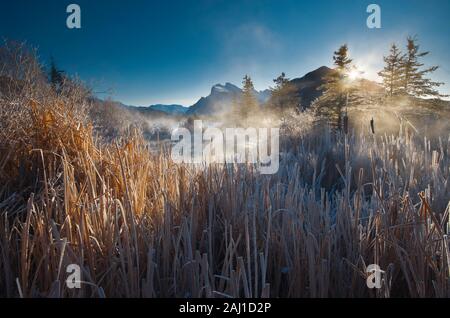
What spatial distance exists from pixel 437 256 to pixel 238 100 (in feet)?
111

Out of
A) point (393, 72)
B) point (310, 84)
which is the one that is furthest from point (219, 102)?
point (393, 72)

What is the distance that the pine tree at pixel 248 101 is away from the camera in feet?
96.0

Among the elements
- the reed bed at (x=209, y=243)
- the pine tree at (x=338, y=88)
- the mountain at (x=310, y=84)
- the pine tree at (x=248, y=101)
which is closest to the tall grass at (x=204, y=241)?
the reed bed at (x=209, y=243)

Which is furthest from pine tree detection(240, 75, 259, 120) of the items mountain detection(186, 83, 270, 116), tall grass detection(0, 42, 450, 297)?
tall grass detection(0, 42, 450, 297)

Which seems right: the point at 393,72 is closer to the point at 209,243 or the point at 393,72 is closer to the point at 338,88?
the point at 338,88

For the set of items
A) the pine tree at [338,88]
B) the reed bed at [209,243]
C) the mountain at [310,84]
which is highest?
the mountain at [310,84]

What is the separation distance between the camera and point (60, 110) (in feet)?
7.58

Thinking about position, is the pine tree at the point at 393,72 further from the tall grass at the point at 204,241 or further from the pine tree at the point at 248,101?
the tall grass at the point at 204,241

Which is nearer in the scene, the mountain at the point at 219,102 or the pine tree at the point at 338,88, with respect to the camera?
the pine tree at the point at 338,88

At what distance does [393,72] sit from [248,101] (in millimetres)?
14321

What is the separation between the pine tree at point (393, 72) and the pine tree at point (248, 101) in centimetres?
1327

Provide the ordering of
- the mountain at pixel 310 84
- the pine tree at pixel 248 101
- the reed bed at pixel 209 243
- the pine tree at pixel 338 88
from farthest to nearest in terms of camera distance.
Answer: the mountain at pixel 310 84 < the pine tree at pixel 248 101 < the pine tree at pixel 338 88 < the reed bed at pixel 209 243

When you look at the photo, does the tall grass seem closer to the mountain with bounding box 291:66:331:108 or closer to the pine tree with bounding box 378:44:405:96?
the pine tree with bounding box 378:44:405:96
